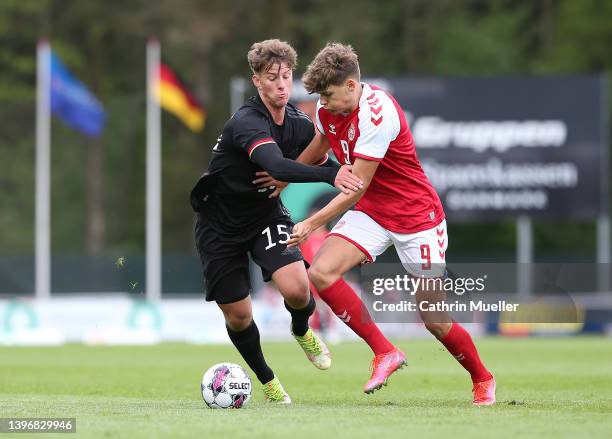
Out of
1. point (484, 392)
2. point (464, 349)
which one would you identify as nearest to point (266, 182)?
point (464, 349)

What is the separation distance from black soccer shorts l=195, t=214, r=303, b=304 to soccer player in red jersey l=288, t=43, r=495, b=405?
405 millimetres

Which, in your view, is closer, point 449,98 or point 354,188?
point 354,188

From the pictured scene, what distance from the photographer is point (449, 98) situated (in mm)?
25562

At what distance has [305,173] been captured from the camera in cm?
830

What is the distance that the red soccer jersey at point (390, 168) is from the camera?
8.50m

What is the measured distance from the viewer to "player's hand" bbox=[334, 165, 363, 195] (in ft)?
27.2

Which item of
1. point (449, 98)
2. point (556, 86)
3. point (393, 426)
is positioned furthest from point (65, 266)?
point (393, 426)

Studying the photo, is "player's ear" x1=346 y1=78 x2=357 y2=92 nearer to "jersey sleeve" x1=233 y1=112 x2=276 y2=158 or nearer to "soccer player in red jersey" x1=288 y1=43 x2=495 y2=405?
"soccer player in red jersey" x1=288 y1=43 x2=495 y2=405

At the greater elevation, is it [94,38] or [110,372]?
[94,38]

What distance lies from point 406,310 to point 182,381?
4.02 metres

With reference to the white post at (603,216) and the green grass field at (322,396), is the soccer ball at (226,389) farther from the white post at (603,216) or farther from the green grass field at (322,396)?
the white post at (603,216)

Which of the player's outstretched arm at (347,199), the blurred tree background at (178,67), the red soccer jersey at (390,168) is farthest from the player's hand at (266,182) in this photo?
the blurred tree background at (178,67)

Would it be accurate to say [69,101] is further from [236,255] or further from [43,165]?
[236,255]

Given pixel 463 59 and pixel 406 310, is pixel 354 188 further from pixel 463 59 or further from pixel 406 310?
pixel 463 59
